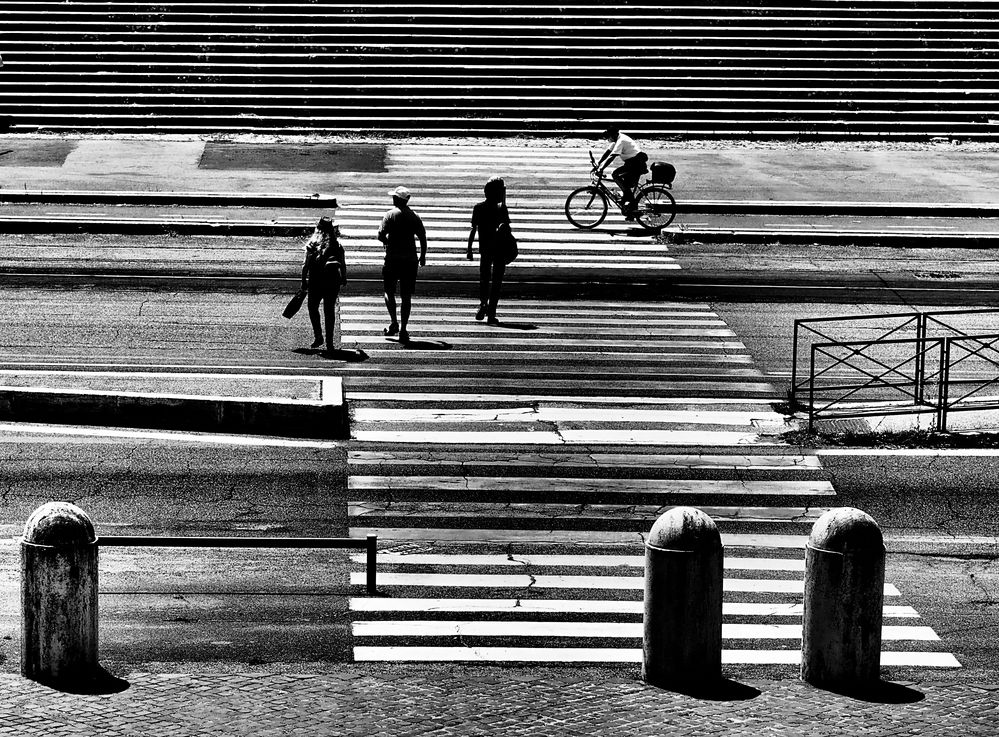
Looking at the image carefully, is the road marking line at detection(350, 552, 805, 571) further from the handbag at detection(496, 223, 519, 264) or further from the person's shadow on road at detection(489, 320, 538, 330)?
the person's shadow on road at detection(489, 320, 538, 330)

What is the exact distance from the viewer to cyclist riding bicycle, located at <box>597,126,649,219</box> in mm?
28188

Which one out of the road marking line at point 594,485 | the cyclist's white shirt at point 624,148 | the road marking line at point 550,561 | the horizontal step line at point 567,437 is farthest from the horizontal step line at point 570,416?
the cyclist's white shirt at point 624,148

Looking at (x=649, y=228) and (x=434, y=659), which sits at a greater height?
(x=649, y=228)

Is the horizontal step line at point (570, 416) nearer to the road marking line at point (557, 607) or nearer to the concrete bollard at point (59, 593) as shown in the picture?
the road marking line at point (557, 607)

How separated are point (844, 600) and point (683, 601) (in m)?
0.90

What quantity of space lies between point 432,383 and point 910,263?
35.3 ft

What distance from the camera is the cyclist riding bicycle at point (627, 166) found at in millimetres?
28188

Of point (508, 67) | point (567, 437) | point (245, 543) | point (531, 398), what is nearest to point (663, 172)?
point (508, 67)

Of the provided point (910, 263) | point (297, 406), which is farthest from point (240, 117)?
point (297, 406)

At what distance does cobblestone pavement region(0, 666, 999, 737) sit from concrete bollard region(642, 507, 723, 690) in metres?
0.19

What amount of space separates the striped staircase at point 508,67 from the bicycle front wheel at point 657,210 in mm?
8584

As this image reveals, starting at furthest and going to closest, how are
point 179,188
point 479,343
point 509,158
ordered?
point 509,158 < point 179,188 < point 479,343

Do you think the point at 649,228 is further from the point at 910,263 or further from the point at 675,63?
the point at 675,63

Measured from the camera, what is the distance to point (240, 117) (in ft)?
123
